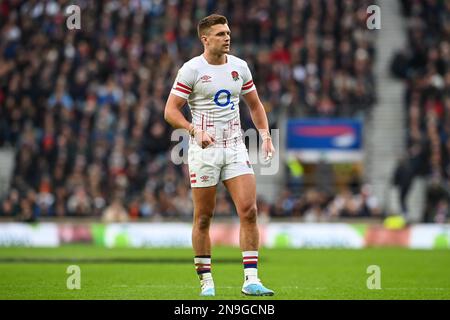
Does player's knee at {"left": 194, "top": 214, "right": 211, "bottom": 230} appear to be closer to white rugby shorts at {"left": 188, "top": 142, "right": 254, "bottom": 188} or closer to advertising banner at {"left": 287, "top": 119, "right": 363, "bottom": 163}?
white rugby shorts at {"left": 188, "top": 142, "right": 254, "bottom": 188}

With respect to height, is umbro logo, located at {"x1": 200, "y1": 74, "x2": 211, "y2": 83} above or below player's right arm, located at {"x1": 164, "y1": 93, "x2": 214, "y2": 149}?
above

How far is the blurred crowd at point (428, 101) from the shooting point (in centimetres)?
2748

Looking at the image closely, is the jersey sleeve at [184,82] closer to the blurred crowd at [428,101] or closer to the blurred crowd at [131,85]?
the blurred crowd at [428,101]

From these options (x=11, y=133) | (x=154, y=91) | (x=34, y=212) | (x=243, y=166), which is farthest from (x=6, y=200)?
(x=243, y=166)

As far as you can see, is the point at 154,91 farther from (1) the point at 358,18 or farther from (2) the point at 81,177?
(1) the point at 358,18

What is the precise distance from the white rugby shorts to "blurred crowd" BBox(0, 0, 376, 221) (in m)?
16.1

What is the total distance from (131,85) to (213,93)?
20.0 metres

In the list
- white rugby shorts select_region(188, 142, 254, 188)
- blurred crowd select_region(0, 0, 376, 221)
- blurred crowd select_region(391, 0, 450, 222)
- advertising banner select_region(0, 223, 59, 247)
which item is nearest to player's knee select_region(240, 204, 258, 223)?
white rugby shorts select_region(188, 142, 254, 188)

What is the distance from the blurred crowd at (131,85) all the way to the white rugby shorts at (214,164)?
16.1 metres

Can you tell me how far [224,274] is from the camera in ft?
51.5

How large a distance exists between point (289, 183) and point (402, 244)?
4.59 metres

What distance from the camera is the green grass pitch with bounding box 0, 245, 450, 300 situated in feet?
39.5

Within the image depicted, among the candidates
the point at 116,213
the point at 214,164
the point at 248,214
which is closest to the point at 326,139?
the point at 116,213

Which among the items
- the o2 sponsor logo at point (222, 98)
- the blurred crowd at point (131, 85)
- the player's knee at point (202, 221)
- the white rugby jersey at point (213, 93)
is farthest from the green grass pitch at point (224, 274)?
the blurred crowd at point (131, 85)
